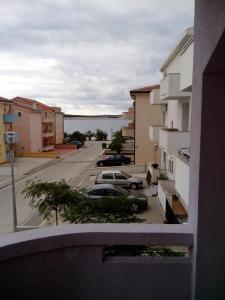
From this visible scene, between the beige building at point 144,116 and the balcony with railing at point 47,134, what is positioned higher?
the beige building at point 144,116

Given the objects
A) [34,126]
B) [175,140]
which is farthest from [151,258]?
[34,126]

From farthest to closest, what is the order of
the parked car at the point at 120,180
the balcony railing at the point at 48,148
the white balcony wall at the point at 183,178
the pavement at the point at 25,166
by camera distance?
1. the balcony railing at the point at 48,148
2. the pavement at the point at 25,166
3. the parked car at the point at 120,180
4. the white balcony wall at the point at 183,178

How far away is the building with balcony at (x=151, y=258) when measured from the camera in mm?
2451

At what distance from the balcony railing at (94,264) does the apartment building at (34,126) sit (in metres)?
41.7

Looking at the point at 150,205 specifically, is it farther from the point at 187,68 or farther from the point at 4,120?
the point at 4,120

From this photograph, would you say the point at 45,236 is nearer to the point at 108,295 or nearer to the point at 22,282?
the point at 22,282

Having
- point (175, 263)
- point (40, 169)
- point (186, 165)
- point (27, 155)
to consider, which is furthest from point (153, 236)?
point (27, 155)

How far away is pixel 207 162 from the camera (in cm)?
246

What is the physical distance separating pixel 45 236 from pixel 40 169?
31.8 meters

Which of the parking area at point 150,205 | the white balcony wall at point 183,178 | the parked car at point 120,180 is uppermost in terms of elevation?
the white balcony wall at point 183,178

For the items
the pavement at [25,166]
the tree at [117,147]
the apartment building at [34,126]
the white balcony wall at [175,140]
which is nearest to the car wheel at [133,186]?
the pavement at [25,166]

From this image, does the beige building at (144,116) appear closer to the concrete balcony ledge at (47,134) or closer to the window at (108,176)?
the window at (108,176)

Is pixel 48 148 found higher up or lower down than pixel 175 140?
lower down

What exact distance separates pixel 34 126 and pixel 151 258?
152 feet
